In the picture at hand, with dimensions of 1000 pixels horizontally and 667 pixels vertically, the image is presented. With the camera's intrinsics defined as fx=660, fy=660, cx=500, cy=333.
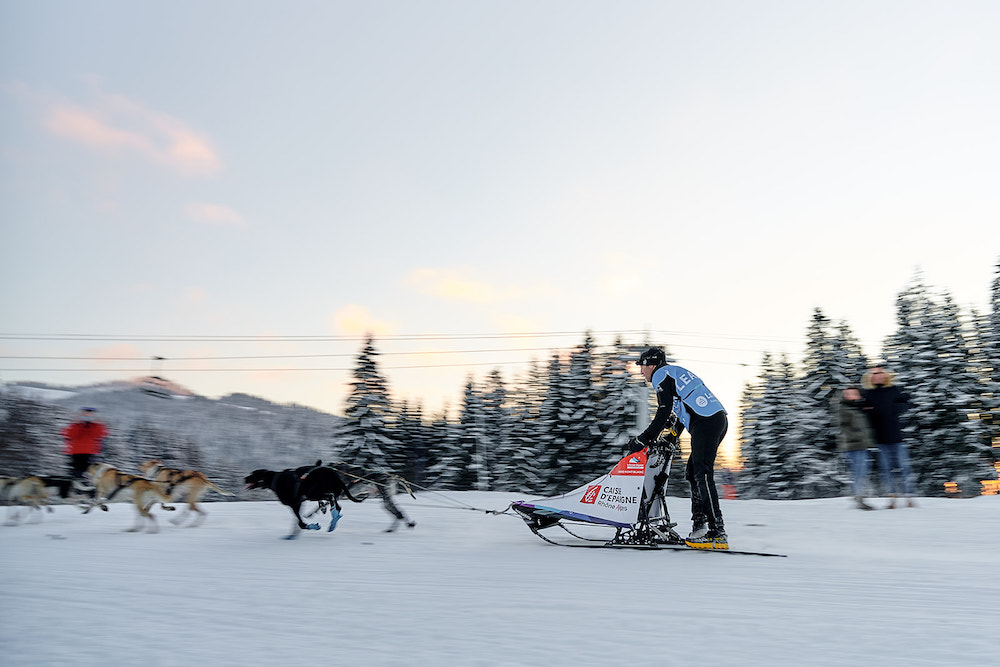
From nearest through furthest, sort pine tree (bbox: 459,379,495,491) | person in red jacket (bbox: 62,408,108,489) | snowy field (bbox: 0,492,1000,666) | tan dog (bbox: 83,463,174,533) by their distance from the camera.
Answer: snowy field (bbox: 0,492,1000,666)
tan dog (bbox: 83,463,174,533)
person in red jacket (bbox: 62,408,108,489)
pine tree (bbox: 459,379,495,491)

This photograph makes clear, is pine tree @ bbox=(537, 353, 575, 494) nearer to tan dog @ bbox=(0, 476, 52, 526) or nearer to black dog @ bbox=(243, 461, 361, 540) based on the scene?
tan dog @ bbox=(0, 476, 52, 526)

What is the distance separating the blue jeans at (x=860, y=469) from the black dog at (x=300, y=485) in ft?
22.6

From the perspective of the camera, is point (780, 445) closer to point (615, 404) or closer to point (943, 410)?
point (943, 410)

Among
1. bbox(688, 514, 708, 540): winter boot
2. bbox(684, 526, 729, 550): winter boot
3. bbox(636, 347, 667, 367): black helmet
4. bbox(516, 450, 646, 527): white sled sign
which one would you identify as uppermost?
bbox(636, 347, 667, 367): black helmet

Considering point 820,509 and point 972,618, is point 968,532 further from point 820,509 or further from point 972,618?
point 972,618

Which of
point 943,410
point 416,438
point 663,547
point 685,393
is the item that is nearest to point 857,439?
point 685,393

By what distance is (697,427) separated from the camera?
242 inches

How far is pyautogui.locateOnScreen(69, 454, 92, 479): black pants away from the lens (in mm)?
10812

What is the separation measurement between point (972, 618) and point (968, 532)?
4292 mm

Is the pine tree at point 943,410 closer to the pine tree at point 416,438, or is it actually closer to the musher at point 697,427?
the musher at point 697,427

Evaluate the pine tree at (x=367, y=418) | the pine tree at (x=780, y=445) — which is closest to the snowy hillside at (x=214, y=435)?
the pine tree at (x=367, y=418)

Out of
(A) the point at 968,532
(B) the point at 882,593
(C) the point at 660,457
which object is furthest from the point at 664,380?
(A) the point at 968,532

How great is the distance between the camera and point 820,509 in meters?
9.24

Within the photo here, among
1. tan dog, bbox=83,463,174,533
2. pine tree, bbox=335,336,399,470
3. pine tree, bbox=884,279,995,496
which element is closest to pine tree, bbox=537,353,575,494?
pine tree, bbox=335,336,399,470
